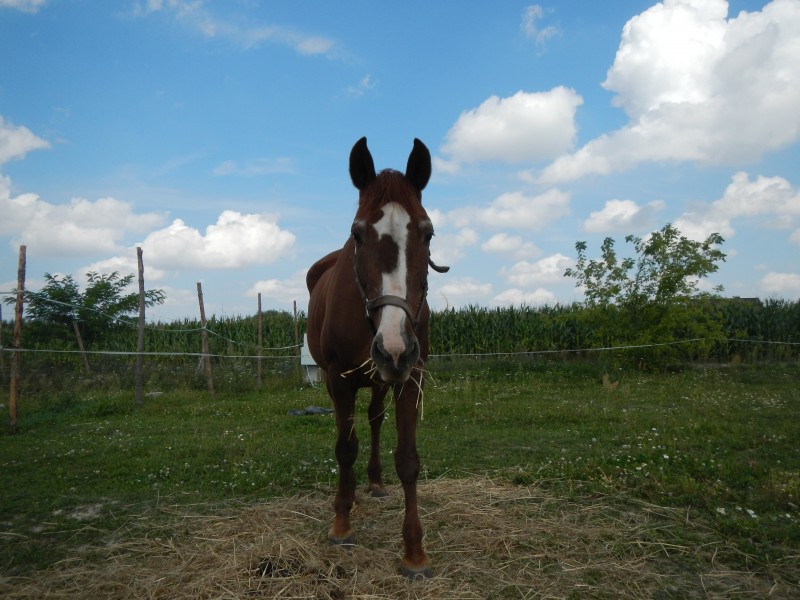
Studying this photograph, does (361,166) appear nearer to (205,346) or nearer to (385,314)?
(385,314)

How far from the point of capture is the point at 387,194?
3268 mm

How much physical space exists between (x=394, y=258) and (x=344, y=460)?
1.83 meters

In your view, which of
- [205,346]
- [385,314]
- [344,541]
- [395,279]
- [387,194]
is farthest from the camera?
[205,346]

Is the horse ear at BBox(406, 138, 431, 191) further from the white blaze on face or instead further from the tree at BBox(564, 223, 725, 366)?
the tree at BBox(564, 223, 725, 366)

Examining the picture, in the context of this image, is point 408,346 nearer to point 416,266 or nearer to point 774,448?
point 416,266

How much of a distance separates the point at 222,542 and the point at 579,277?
537 inches

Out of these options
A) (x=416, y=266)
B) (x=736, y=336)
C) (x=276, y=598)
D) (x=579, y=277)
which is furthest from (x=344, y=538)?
(x=736, y=336)

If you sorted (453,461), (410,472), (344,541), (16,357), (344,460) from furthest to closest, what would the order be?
(16,357)
(453,461)
(344,460)
(344,541)
(410,472)

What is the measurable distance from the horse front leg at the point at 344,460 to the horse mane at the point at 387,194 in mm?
1330

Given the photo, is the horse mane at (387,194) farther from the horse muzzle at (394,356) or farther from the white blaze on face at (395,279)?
the horse muzzle at (394,356)

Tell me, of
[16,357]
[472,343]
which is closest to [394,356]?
[16,357]

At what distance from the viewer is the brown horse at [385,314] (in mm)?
2865

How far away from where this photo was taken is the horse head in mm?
2754

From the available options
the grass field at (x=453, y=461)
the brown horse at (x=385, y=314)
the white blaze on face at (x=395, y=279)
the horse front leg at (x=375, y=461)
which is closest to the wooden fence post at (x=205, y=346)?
the grass field at (x=453, y=461)
